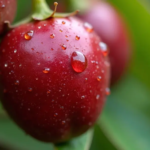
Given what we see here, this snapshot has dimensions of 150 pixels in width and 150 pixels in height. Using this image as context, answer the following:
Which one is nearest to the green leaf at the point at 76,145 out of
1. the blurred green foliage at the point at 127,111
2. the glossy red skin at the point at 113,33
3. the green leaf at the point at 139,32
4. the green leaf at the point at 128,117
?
the blurred green foliage at the point at 127,111

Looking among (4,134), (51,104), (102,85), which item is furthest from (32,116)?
(4,134)

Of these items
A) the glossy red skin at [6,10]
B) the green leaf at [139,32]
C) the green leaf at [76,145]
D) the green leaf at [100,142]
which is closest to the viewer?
the glossy red skin at [6,10]

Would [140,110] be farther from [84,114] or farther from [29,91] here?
[29,91]

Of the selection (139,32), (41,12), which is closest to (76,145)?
(41,12)

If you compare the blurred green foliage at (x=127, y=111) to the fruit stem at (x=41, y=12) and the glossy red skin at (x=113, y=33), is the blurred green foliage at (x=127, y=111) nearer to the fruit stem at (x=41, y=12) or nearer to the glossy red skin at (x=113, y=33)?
the glossy red skin at (x=113, y=33)

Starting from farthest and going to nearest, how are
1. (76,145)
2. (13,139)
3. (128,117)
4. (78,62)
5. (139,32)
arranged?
(139,32)
(128,117)
(13,139)
(76,145)
(78,62)

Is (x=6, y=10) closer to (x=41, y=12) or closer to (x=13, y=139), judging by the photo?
(x=41, y=12)
